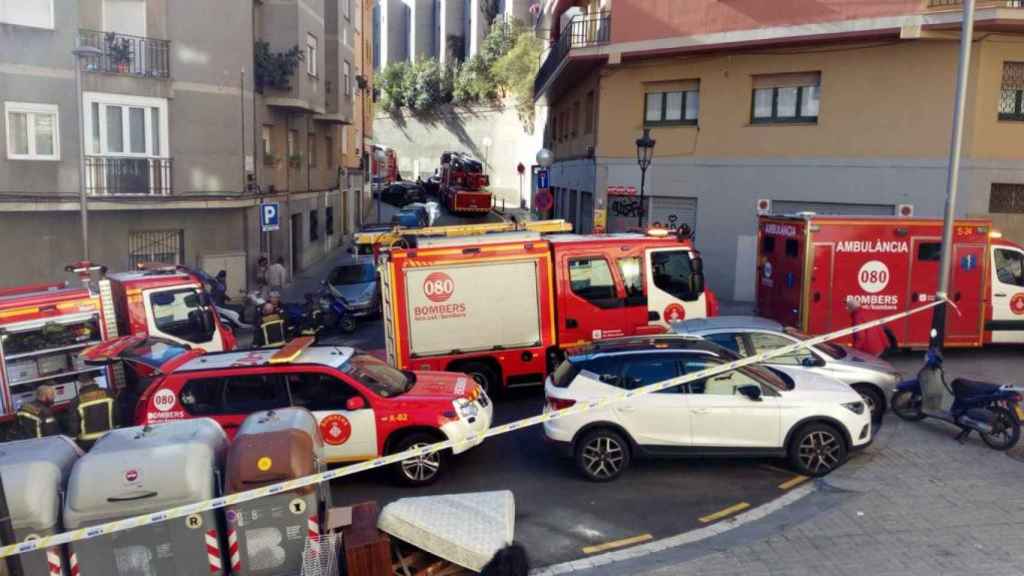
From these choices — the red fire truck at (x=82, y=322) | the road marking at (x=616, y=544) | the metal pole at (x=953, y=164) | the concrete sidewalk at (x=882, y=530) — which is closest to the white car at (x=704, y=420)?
the concrete sidewalk at (x=882, y=530)

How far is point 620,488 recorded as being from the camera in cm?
964

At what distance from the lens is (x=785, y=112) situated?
Result: 2208 centimetres

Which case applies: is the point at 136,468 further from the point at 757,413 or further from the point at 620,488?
the point at 757,413

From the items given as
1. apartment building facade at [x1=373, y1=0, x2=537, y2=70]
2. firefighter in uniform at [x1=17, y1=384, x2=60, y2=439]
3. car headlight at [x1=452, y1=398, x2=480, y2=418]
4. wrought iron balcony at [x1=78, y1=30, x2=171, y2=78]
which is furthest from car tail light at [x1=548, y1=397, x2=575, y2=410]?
apartment building facade at [x1=373, y1=0, x2=537, y2=70]

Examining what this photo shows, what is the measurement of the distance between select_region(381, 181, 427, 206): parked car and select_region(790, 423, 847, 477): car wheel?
4814 centimetres

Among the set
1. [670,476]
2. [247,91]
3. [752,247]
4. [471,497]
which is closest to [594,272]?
[670,476]

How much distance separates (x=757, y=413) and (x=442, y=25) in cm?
6382

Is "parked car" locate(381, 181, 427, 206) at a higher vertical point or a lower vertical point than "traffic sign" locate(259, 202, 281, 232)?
higher

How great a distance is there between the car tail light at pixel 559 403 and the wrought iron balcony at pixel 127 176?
15002mm

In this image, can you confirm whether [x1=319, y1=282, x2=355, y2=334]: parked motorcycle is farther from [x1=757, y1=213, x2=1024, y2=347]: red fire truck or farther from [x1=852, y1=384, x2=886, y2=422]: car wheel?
[x1=852, y1=384, x2=886, y2=422]: car wheel

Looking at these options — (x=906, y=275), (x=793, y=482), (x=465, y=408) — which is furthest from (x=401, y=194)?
(x=793, y=482)

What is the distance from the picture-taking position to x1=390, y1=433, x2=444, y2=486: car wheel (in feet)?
31.8

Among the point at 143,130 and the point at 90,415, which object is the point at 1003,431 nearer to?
the point at 90,415

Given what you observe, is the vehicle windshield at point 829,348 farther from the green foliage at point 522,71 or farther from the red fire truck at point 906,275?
the green foliage at point 522,71
